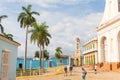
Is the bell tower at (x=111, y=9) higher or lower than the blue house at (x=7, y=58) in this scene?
higher

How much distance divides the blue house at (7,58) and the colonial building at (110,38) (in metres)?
27.1

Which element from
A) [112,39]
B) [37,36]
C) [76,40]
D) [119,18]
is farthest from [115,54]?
[76,40]

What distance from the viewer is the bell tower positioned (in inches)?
1760

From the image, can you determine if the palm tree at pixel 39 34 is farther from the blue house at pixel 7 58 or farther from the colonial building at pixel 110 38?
the blue house at pixel 7 58

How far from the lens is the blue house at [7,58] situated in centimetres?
1367

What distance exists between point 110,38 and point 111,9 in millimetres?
6377

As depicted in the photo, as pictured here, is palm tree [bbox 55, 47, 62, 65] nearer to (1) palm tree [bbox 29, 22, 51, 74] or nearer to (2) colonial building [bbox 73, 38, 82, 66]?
(2) colonial building [bbox 73, 38, 82, 66]

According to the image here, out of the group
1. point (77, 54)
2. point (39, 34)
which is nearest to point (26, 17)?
point (39, 34)

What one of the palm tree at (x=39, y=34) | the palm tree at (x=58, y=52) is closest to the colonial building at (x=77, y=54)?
the palm tree at (x=58, y=52)

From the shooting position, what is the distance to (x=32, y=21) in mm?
51406

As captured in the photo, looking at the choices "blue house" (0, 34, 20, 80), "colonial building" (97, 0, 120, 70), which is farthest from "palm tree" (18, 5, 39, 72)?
"blue house" (0, 34, 20, 80)

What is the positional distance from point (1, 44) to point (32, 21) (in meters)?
38.3

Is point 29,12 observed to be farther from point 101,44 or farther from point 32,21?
point 101,44

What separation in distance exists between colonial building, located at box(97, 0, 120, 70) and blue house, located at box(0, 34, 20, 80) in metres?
27.1
